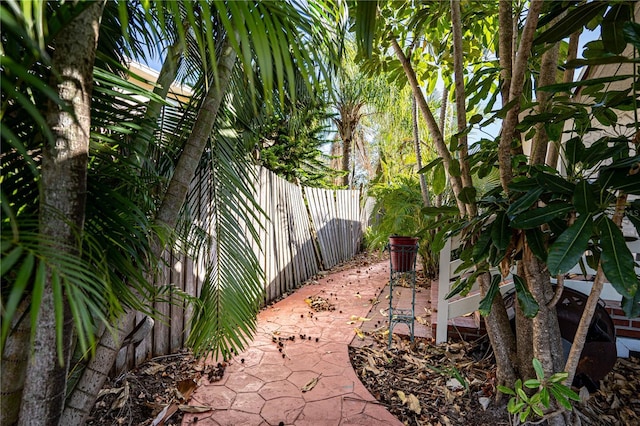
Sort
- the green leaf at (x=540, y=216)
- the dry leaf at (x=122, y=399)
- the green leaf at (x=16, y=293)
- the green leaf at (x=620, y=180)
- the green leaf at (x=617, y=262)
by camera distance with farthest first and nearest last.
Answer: the dry leaf at (x=122, y=399) → the green leaf at (x=540, y=216) → the green leaf at (x=620, y=180) → the green leaf at (x=617, y=262) → the green leaf at (x=16, y=293)

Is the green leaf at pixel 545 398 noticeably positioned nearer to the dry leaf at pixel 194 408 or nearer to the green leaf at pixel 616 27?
the green leaf at pixel 616 27

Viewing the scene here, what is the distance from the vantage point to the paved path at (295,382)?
68.4 inches

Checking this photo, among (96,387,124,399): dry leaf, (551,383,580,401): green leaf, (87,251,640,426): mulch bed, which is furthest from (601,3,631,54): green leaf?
(96,387,124,399): dry leaf

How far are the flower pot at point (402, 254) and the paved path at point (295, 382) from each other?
73 cm

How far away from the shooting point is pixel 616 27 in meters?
1.29

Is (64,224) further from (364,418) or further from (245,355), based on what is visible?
(245,355)

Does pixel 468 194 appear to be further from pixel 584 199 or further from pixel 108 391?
pixel 108 391

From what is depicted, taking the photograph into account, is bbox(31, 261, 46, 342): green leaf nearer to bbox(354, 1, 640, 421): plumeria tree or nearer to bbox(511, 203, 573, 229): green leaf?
bbox(354, 1, 640, 421): plumeria tree

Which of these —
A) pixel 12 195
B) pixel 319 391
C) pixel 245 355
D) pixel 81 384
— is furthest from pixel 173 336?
pixel 12 195

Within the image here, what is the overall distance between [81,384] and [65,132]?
845mm

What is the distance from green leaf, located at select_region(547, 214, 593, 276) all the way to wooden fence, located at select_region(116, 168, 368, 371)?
1.07m

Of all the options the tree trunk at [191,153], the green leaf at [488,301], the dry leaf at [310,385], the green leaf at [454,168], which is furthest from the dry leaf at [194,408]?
the green leaf at [454,168]

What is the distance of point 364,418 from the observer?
1722 millimetres

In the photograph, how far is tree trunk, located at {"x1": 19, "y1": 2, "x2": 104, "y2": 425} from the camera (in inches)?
27.9
